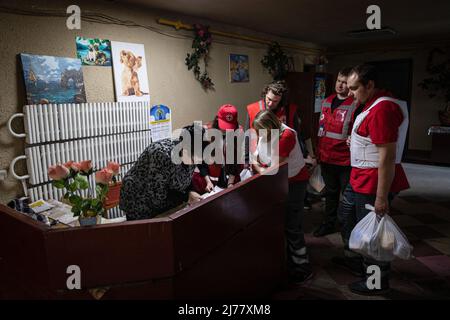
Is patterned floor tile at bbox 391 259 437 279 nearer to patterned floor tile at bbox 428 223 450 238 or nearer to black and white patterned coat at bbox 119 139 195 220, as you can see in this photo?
patterned floor tile at bbox 428 223 450 238

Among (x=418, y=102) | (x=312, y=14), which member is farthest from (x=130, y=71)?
(x=418, y=102)

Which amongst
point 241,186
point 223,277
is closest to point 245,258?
point 223,277

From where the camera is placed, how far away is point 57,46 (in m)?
2.47

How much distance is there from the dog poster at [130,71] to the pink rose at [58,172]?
1664 millimetres

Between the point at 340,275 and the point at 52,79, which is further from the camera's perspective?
the point at 340,275

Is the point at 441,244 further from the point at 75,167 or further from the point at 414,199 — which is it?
the point at 75,167

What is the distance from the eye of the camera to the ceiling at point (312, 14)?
3.09 metres

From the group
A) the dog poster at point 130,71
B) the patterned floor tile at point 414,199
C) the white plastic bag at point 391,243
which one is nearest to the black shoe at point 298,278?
the white plastic bag at point 391,243

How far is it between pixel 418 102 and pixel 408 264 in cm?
490

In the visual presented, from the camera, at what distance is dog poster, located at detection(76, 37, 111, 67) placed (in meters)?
2.61

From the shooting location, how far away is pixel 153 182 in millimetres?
1755

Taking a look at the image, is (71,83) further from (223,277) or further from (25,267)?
(223,277)

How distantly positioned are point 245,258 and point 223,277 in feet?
0.73

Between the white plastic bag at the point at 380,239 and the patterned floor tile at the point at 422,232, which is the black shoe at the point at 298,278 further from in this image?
the patterned floor tile at the point at 422,232
